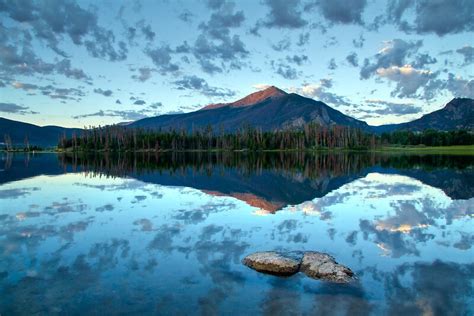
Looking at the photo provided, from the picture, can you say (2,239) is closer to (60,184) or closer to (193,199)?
(193,199)

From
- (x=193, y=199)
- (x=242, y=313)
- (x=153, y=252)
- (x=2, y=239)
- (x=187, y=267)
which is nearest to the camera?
(x=242, y=313)

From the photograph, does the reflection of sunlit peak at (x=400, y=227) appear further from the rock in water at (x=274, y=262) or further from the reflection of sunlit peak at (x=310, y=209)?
the rock in water at (x=274, y=262)

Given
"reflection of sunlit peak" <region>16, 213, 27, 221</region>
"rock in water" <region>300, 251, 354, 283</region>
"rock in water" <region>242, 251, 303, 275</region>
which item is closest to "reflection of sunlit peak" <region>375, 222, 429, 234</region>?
"rock in water" <region>300, 251, 354, 283</region>

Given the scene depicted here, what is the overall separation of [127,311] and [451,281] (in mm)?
12392

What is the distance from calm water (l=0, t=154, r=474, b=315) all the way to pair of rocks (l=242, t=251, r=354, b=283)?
0.50 metres

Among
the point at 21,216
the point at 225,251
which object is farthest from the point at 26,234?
the point at 225,251

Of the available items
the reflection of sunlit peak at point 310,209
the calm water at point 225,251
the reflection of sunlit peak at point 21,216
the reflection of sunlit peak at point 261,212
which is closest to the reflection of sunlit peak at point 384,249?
the calm water at point 225,251

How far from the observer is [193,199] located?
37844 mm

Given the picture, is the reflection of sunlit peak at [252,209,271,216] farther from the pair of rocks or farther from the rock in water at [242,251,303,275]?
the rock in water at [242,251,303,275]

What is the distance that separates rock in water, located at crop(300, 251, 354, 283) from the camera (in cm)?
1547

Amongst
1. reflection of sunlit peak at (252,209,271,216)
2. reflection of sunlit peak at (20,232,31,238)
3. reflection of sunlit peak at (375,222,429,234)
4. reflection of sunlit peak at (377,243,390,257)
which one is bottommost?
reflection of sunlit peak at (252,209,271,216)

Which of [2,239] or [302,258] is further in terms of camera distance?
[2,239]

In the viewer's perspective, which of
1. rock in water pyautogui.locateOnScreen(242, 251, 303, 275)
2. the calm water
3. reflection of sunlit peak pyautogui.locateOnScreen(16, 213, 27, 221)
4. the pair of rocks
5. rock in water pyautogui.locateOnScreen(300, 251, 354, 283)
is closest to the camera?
the calm water

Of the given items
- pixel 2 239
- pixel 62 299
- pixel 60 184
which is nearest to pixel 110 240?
pixel 2 239
